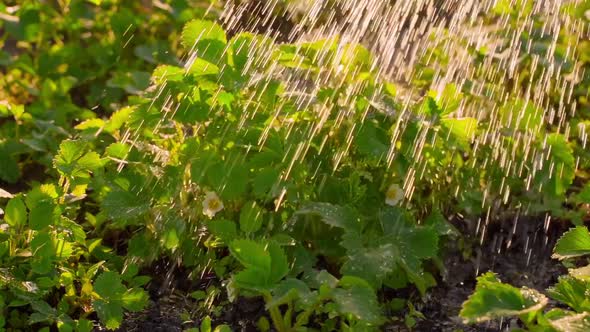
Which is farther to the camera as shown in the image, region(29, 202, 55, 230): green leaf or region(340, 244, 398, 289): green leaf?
region(29, 202, 55, 230): green leaf

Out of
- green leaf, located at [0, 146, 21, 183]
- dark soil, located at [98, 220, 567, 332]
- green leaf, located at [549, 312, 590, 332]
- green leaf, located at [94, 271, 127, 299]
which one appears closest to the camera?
green leaf, located at [549, 312, 590, 332]

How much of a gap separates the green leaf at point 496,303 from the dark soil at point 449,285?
0.43 metres

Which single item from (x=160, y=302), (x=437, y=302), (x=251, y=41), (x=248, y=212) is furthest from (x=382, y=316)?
(x=251, y=41)

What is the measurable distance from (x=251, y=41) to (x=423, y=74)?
579 millimetres

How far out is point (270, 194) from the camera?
2.13 metres

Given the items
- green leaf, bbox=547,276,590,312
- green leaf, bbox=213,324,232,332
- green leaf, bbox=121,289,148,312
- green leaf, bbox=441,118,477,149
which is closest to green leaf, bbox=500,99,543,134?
green leaf, bbox=441,118,477,149

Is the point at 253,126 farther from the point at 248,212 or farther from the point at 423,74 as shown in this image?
the point at 423,74

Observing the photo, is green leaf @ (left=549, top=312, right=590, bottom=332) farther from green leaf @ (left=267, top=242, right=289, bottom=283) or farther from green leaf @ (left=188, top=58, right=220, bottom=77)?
green leaf @ (left=188, top=58, right=220, bottom=77)

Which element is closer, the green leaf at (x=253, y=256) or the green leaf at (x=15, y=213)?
the green leaf at (x=253, y=256)

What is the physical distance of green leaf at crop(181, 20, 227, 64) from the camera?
7.14 feet

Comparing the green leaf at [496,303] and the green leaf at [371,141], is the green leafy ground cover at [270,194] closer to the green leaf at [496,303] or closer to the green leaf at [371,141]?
the green leaf at [371,141]

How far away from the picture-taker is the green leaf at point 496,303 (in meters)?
1.64

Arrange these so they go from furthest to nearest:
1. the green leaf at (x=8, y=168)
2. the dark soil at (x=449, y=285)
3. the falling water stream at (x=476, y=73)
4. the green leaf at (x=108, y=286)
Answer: the green leaf at (x=8, y=168)
the falling water stream at (x=476, y=73)
the dark soil at (x=449, y=285)
the green leaf at (x=108, y=286)

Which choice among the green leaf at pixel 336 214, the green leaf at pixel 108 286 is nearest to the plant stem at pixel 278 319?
the green leaf at pixel 336 214
